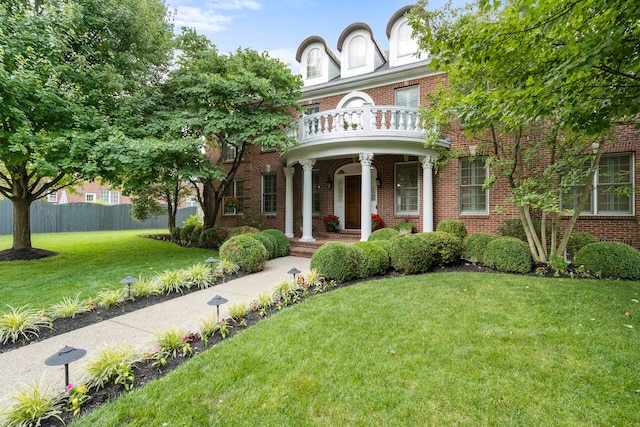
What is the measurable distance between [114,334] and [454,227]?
29.0 ft

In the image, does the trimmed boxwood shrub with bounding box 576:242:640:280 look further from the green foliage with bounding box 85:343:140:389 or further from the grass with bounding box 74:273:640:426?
the green foliage with bounding box 85:343:140:389

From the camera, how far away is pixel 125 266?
7.91m

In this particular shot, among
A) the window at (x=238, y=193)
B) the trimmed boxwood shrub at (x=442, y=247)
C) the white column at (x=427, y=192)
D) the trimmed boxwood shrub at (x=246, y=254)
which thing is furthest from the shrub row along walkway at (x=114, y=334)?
the window at (x=238, y=193)

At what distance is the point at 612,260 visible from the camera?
616 cm

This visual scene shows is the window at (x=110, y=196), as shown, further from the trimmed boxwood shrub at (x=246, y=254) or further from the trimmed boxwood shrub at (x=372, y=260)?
the trimmed boxwood shrub at (x=372, y=260)

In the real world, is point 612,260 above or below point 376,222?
below

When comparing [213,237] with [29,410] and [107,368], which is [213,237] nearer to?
[107,368]

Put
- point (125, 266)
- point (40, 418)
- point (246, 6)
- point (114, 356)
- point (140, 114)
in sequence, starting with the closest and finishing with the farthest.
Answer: point (40, 418)
point (114, 356)
point (125, 266)
point (140, 114)
point (246, 6)

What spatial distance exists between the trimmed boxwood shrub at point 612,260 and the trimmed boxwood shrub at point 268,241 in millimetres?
7432

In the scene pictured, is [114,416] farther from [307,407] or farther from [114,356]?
[307,407]

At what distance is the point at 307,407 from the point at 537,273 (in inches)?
246

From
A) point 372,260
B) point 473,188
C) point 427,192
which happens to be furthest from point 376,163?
point 372,260

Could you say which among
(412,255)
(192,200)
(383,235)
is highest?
(192,200)

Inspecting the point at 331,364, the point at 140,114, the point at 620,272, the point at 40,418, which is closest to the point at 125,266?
the point at 140,114
